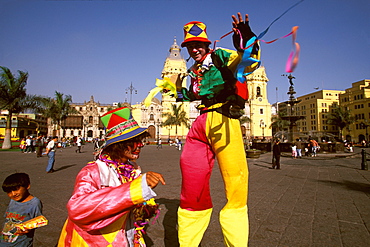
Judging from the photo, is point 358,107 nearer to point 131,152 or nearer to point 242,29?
point 242,29

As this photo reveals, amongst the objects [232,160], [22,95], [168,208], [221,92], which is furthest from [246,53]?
[22,95]

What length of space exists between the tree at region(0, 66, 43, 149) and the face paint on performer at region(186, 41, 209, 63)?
28.4 metres

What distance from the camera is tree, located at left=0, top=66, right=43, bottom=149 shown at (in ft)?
77.5

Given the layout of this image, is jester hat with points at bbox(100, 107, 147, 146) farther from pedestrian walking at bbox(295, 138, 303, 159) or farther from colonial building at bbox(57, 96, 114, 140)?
colonial building at bbox(57, 96, 114, 140)

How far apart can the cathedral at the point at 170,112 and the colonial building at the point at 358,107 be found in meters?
18.7

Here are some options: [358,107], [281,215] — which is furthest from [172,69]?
[281,215]

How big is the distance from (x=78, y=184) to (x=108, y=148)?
49 cm

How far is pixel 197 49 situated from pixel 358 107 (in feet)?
210

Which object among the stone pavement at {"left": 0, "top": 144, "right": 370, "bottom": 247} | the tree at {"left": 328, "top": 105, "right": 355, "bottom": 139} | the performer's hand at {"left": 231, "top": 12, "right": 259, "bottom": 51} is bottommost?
the stone pavement at {"left": 0, "top": 144, "right": 370, "bottom": 247}

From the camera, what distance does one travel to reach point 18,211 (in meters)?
2.39

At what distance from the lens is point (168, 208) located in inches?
176

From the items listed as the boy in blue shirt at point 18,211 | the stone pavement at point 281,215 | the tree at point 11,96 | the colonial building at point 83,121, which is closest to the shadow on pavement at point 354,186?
the stone pavement at point 281,215

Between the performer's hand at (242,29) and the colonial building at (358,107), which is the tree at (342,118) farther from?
the performer's hand at (242,29)

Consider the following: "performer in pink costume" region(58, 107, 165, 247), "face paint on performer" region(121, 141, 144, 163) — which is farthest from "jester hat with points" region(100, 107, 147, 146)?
"face paint on performer" region(121, 141, 144, 163)
